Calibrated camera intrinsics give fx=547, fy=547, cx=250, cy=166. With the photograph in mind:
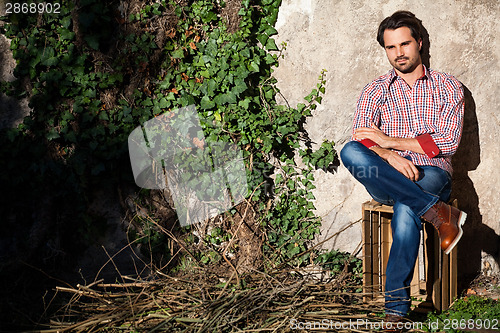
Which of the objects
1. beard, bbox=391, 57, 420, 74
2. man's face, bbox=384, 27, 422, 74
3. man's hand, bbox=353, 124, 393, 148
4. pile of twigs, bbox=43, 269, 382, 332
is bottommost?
pile of twigs, bbox=43, 269, 382, 332

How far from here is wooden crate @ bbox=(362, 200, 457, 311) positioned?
3.82 metres

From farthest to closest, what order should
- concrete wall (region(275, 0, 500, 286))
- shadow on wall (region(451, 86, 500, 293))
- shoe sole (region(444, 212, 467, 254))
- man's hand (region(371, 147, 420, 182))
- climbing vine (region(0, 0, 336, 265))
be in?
climbing vine (region(0, 0, 336, 265)) → shadow on wall (region(451, 86, 500, 293)) → concrete wall (region(275, 0, 500, 286)) → man's hand (region(371, 147, 420, 182)) → shoe sole (region(444, 212, 467, 254))

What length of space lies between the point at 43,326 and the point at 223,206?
68.4 inches

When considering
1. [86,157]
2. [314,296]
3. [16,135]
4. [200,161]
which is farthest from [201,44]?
[314,296]

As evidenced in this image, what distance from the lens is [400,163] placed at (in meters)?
3.69

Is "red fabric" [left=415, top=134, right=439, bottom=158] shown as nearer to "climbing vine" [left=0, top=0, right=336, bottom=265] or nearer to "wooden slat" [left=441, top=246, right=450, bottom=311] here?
"wooden slat" [left=441, top=246, right=450, bottom=311]

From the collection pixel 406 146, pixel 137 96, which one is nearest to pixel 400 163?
pixel 406 146

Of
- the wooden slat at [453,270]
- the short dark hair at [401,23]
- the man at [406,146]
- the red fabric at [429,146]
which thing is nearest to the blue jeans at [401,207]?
the man at [406,146]

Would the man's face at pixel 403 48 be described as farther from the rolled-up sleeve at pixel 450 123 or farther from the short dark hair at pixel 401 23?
the rolled-up sleeve at pixel 450 123

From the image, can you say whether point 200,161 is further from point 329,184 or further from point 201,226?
point 329,184

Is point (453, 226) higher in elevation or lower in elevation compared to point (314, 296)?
higher

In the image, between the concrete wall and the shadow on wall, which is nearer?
the concrete wall

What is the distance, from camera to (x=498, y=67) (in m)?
4.21

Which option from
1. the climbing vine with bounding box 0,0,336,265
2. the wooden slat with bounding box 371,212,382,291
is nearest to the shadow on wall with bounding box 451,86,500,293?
the wooden slat with bounding box 371,212,382,291
